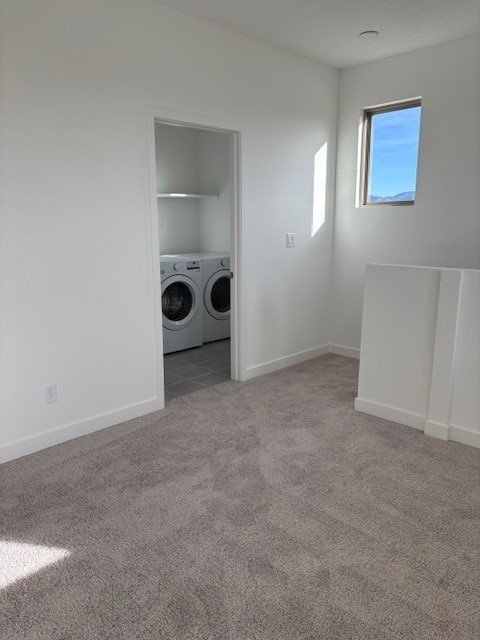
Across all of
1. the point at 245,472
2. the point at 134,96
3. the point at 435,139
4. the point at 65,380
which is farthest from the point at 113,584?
the point at 435,139

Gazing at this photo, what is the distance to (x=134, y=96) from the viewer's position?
9.55 ft

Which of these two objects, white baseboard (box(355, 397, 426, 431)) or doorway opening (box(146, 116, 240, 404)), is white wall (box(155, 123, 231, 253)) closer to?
doorway opening (box(146, 116, 240, 404))

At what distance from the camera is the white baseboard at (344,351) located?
4.67 metres

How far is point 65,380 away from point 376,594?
202 centimetres

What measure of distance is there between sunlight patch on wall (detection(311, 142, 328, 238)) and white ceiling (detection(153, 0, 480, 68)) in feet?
2.81

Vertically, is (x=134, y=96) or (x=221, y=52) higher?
(x=221, y=52)

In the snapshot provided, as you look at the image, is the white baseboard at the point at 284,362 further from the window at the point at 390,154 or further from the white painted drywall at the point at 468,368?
the white painted drywall at the point at 468,368

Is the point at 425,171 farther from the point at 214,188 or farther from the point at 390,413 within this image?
the point at 214,188

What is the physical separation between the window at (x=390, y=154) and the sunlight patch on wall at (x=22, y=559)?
12.2ft

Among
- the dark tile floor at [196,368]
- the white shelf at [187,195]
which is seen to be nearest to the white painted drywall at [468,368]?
the dark tile floor at [196,368]

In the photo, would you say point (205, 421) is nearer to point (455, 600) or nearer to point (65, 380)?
point (65, 380)

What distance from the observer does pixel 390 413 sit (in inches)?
125

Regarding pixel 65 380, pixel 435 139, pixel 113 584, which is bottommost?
pixel 113 584

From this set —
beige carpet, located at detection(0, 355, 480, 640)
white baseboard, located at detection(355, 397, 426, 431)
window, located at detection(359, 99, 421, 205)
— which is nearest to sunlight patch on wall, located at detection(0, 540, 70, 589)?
beige carpet, located at detection(0, 355, 480, 640)
